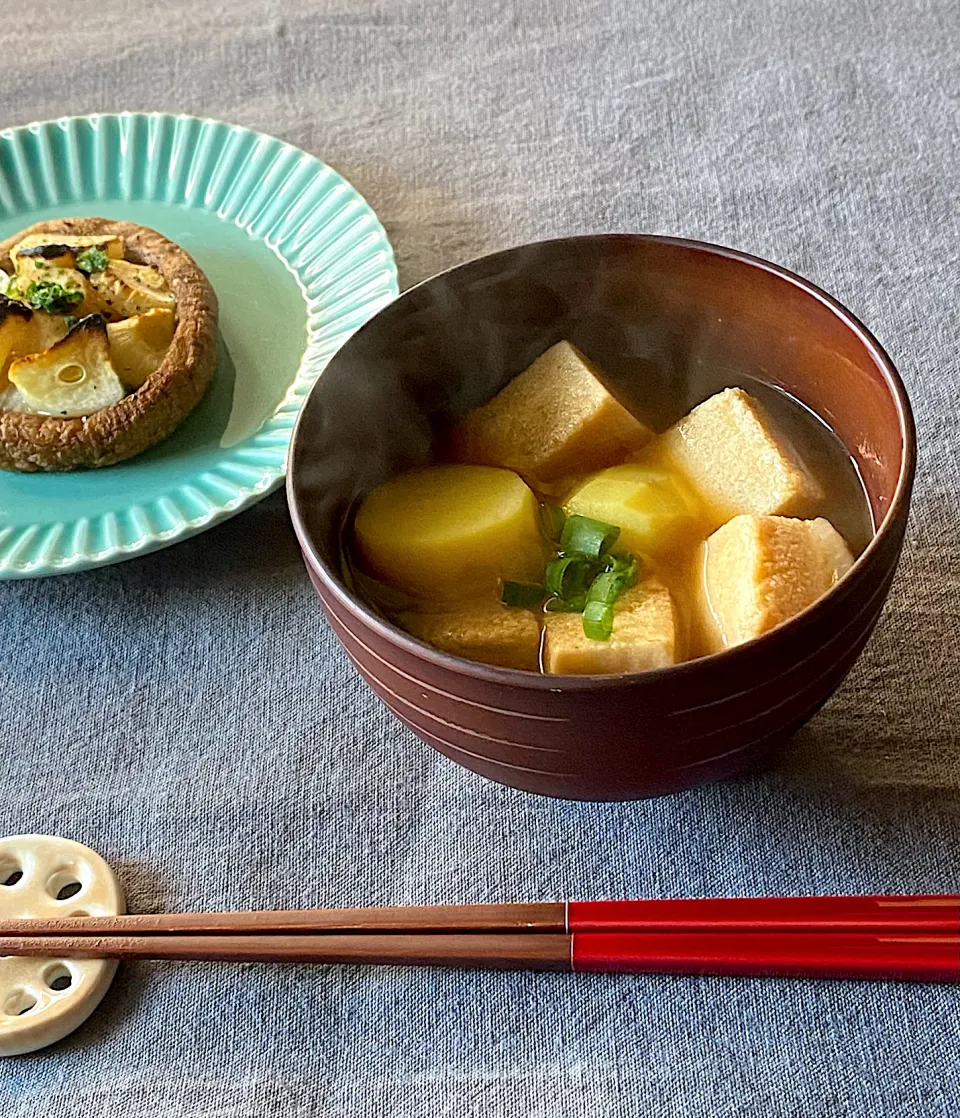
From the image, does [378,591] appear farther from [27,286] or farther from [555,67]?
[555,67]

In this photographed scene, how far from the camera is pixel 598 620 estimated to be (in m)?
0.90

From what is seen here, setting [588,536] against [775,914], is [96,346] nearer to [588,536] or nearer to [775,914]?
[588,536]

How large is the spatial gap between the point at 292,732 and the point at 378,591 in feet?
0.57

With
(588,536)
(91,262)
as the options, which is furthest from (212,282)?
(588,536)

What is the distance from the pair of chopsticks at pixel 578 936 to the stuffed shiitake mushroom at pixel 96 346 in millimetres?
571

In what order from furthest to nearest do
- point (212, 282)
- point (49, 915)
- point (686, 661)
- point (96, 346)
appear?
point (212, 282), point (96, 346), point (49, 915), point (686, 661)

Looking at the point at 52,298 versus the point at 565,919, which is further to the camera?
the point at 52,298

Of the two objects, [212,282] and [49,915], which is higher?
[212,282]

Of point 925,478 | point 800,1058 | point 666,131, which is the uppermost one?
point 666,131

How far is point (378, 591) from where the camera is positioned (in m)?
1.00

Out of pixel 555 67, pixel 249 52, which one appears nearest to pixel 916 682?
pixel 555 67

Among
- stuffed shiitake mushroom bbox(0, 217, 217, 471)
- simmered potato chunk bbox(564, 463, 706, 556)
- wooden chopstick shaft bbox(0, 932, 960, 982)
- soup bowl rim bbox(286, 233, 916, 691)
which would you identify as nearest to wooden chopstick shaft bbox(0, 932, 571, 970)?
wooden chopstick shaft bbox(0, 932, 960, 982)

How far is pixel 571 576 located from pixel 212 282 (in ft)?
2.63

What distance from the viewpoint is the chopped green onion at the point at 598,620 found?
89cm
